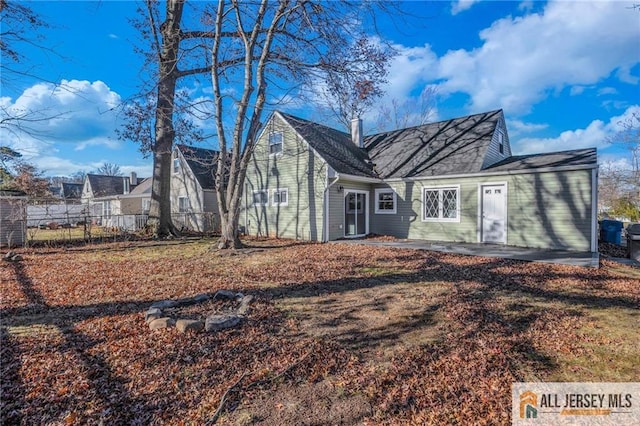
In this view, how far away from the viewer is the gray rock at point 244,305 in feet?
15.7

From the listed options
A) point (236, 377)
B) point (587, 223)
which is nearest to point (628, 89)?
point (587, 223)

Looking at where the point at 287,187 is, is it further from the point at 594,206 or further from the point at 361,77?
the point at 594,206

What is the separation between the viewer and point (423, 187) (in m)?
13.2

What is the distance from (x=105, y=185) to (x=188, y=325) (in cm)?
3625

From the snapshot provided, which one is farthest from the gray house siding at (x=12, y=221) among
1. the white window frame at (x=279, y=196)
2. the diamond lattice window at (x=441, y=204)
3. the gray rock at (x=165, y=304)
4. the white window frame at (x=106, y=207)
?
the white window frame at (x=106, y=207)

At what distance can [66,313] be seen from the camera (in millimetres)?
4820

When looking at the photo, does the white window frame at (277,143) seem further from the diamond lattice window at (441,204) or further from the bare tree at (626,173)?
the bare tree at (626,173)

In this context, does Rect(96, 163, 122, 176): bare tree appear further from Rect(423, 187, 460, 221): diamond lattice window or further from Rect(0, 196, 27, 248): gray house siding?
Rect(423, 187, 460, 221): diamond lattice window

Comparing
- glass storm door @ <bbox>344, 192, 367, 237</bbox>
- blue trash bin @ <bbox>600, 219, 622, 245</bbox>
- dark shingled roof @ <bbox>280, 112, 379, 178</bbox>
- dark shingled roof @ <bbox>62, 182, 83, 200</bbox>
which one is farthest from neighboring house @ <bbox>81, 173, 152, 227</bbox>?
blue trash bin @ <bbox>600, 219, 622, 245</bbox>

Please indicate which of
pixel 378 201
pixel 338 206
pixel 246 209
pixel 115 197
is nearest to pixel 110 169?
pixel 115 197

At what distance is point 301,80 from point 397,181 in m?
5.74

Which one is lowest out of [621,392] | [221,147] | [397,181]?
[621,392]

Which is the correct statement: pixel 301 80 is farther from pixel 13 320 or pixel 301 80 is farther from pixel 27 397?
pixel 27 397

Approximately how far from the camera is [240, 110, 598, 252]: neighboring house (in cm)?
1049
